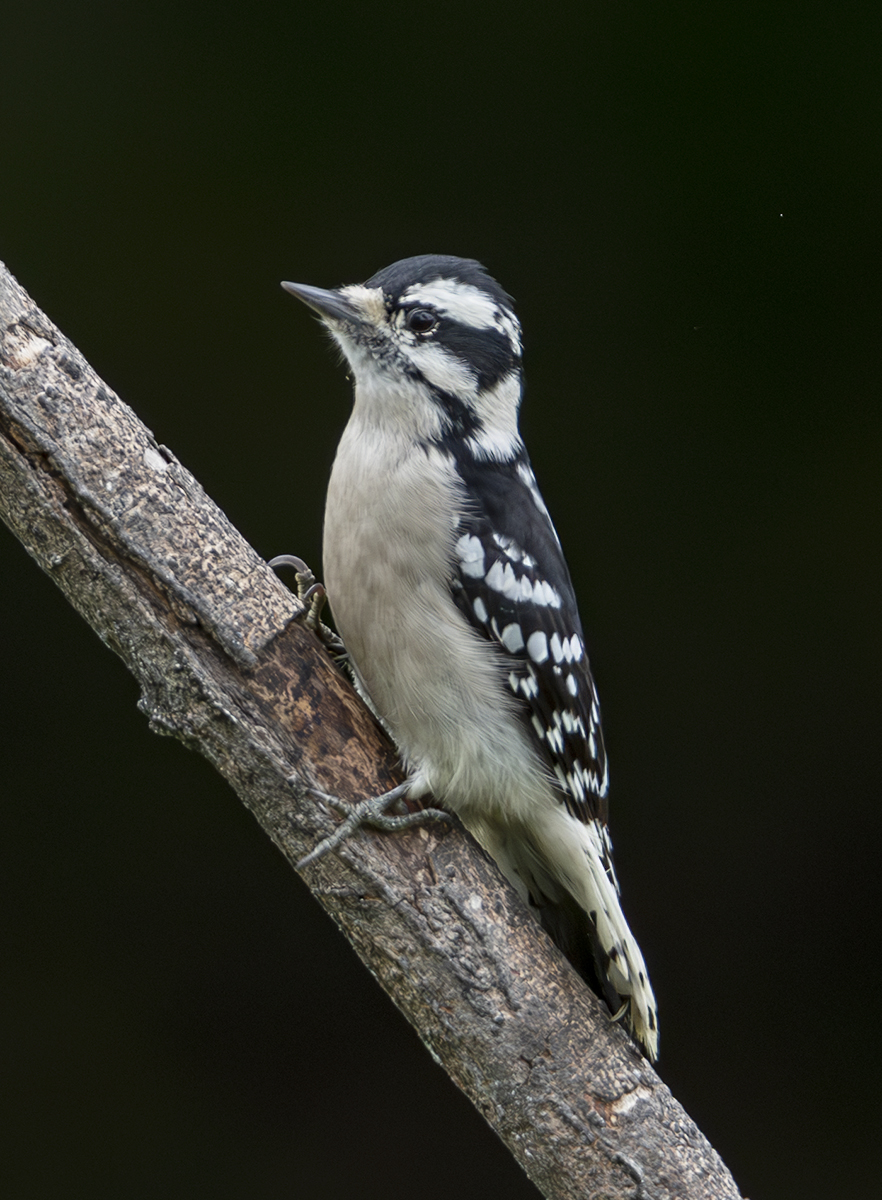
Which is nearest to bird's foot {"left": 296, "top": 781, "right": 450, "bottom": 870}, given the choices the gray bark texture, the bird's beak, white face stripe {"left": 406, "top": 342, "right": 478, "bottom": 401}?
the gray bark texture

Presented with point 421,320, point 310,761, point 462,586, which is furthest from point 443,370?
point 310,761

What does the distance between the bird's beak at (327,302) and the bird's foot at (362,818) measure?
2.77ft

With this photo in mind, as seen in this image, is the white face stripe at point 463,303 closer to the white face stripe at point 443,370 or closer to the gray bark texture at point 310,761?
the white face stripe at point 443,370

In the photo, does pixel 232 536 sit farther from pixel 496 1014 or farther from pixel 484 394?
pixel 496 1014

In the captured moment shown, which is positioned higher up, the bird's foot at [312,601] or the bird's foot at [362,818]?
the bird's foot at [312,601]

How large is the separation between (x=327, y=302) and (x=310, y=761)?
2.68 ft

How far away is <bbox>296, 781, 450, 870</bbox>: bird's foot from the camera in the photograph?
5.56 ft

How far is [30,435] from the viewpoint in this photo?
1.61m

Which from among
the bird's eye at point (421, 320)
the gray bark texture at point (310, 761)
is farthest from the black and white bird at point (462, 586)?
the gray bark texture at point (310, 761)

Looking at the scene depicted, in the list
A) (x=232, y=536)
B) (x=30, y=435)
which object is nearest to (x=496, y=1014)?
(x=232, y=536)

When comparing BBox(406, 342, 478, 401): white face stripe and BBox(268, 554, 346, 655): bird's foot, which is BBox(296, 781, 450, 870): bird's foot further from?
BBox(406, 342, 478, 401): white face stripe

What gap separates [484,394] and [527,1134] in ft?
4.36

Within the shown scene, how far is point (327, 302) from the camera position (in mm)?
1852

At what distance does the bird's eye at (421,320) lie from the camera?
1.86 m
